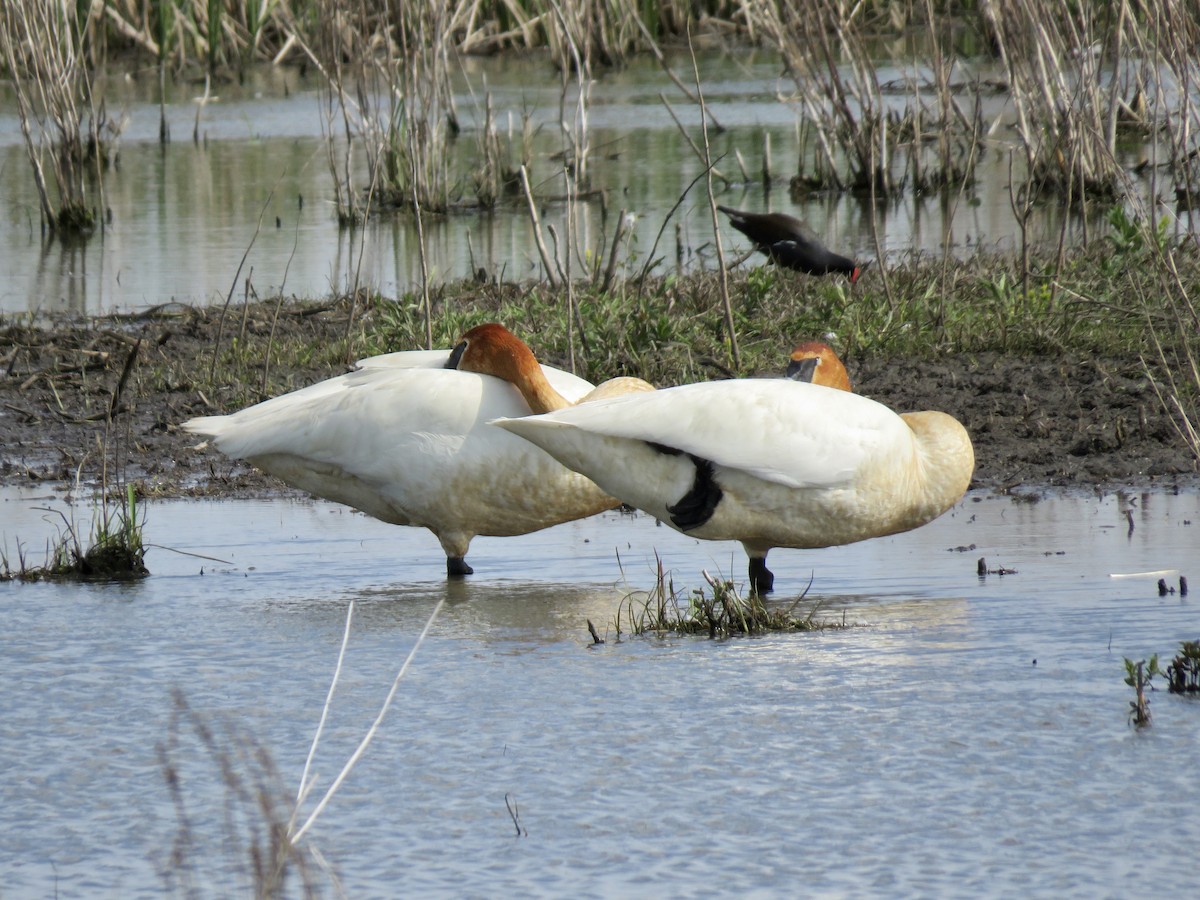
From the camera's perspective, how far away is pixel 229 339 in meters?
9.10

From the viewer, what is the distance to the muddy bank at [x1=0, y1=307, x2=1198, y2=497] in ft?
21.7

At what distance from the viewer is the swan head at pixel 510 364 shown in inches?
231

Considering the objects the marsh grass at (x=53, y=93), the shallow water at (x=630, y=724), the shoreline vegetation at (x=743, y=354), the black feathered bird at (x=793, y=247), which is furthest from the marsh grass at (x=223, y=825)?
the marsh grass at (x=53, y=93)

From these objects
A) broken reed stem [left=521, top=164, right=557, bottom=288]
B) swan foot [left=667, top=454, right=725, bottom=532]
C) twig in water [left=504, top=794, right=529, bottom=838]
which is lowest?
twig in water [left=504, top=794, right=529, bottom=838]

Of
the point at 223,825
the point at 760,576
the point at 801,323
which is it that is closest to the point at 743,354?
the point at 801,323

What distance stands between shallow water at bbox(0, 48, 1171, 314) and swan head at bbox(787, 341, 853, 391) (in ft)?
6.41

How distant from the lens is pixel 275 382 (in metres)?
8.12

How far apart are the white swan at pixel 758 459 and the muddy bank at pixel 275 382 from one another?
1.32 meters

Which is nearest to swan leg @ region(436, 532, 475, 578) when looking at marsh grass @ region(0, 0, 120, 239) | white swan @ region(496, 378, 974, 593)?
white swan @ region(496, 378, 974, 593)

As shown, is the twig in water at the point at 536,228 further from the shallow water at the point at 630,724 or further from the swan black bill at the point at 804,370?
the shallow water at the point at 630,724

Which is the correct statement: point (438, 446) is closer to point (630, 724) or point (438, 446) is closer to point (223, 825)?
point (630, 724)

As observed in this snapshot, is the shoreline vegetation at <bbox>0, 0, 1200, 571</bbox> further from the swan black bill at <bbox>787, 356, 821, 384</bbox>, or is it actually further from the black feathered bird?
the swan black bill at <bbox>787, 356, 821, 384</bbox>

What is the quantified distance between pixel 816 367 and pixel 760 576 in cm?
73

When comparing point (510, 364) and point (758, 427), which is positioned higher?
point (510, 364)
